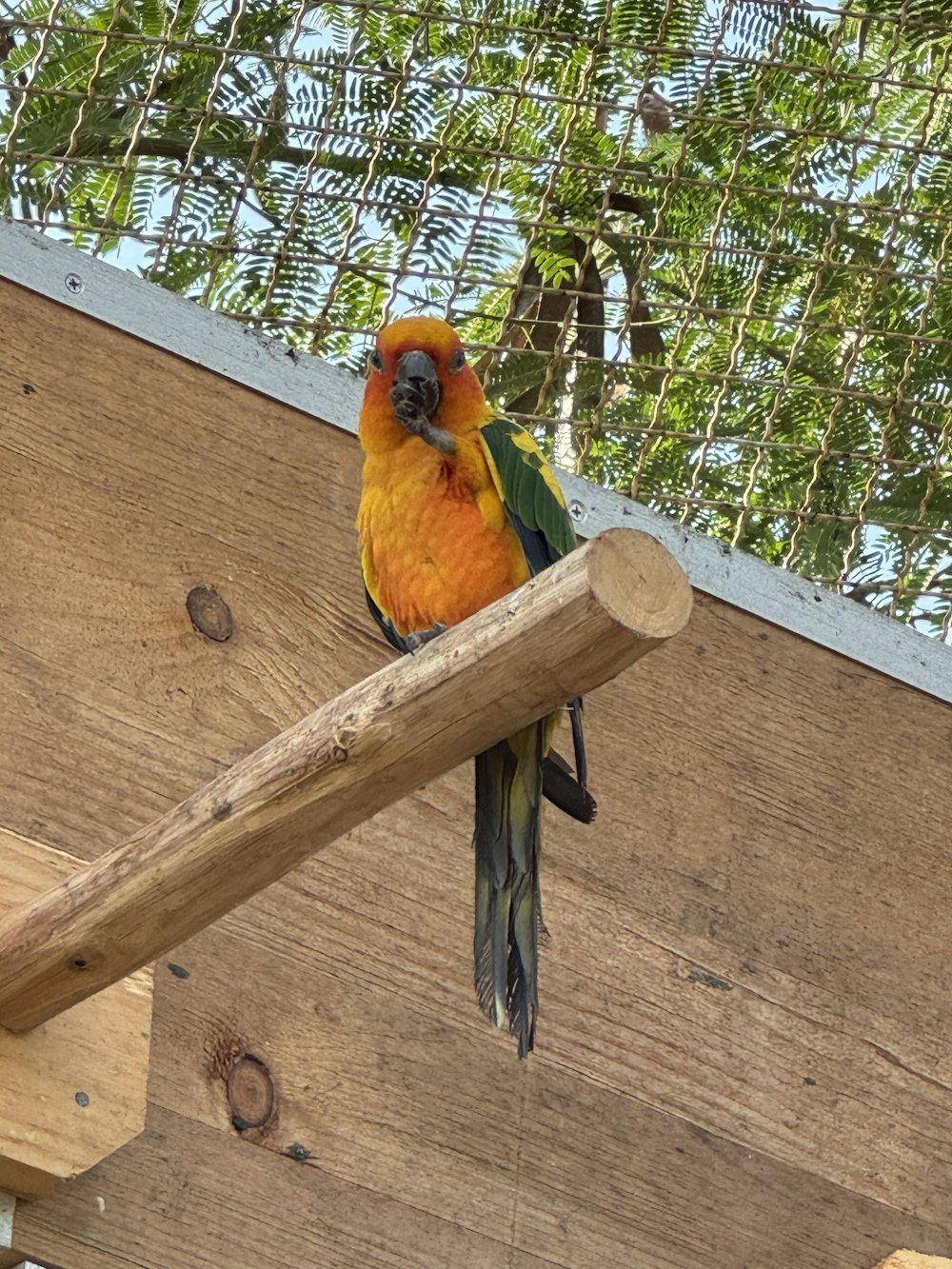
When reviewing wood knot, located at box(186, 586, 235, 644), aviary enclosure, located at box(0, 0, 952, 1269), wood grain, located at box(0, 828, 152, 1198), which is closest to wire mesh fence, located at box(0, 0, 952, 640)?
aviary enclosure, located at box(0, 0, 952, 1269)

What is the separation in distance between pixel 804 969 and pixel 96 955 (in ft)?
3.30

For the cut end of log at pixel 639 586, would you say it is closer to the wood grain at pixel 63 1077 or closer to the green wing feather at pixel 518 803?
the green wing feather at pixel 518 803

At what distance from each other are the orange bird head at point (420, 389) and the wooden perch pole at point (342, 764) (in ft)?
2.51

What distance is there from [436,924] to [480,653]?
27.9 inches

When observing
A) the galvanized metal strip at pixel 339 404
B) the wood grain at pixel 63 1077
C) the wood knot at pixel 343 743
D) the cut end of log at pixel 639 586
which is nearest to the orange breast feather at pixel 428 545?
the galvanized metal strip at pixel 339 404

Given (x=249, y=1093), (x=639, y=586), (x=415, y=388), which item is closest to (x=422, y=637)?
(x=415, y=388)

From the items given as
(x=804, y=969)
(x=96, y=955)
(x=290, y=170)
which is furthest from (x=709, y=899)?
(x=290, y=170)

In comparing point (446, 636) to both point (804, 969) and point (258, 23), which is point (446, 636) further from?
point (258, 23)

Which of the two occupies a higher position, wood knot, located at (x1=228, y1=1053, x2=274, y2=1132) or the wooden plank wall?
the wooden plank wall

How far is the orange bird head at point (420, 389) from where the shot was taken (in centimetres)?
216

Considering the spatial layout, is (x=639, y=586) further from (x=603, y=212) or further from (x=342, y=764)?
(x=603, y=212)

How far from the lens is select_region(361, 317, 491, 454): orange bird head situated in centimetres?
216

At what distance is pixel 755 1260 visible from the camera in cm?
202

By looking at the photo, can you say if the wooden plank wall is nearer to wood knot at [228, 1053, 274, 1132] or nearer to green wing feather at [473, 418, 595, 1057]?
wood knot at [228, 1053, 274, 1132]
